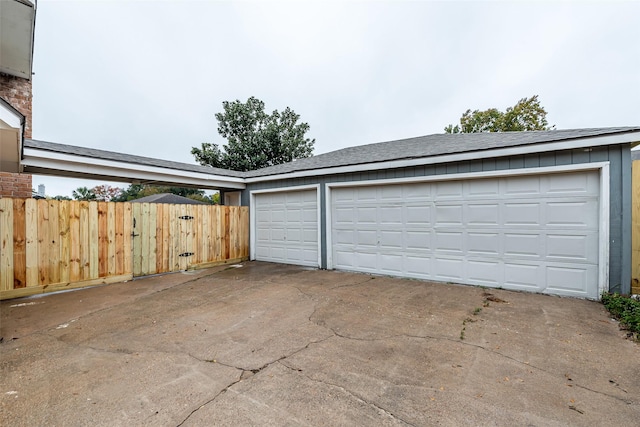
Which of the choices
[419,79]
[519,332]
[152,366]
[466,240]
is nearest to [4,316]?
[152,366]

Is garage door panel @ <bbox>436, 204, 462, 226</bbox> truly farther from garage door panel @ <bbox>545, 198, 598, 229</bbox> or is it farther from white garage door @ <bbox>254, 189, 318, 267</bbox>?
white garage door @ <bbox>254, 189, 318, 267</bbox>

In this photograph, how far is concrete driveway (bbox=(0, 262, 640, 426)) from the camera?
185cm

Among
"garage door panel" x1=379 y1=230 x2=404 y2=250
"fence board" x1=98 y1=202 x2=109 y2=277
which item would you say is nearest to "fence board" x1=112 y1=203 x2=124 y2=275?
"fence board" x1=98 y1=202 x2=109 y2=277

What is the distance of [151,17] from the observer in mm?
8422

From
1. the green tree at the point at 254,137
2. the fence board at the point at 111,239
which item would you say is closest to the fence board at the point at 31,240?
the fence board at the point at 111,239

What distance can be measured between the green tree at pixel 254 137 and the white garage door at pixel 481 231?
1518cm

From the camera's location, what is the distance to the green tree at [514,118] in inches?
622

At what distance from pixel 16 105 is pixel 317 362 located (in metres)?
9.24

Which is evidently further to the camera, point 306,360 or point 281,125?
point 281,125

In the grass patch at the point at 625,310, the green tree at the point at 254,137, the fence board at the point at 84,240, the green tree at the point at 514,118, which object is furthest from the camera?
the green tree at the point at 254,137

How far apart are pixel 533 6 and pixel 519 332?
917 centimetres

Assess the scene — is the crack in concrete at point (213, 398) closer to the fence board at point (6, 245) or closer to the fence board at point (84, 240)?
the fence board at point (84, 240)

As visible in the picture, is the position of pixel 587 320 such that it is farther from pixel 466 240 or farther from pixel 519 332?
pixel 466 240

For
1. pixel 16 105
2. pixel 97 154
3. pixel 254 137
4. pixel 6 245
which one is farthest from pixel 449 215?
pixel 254 137
